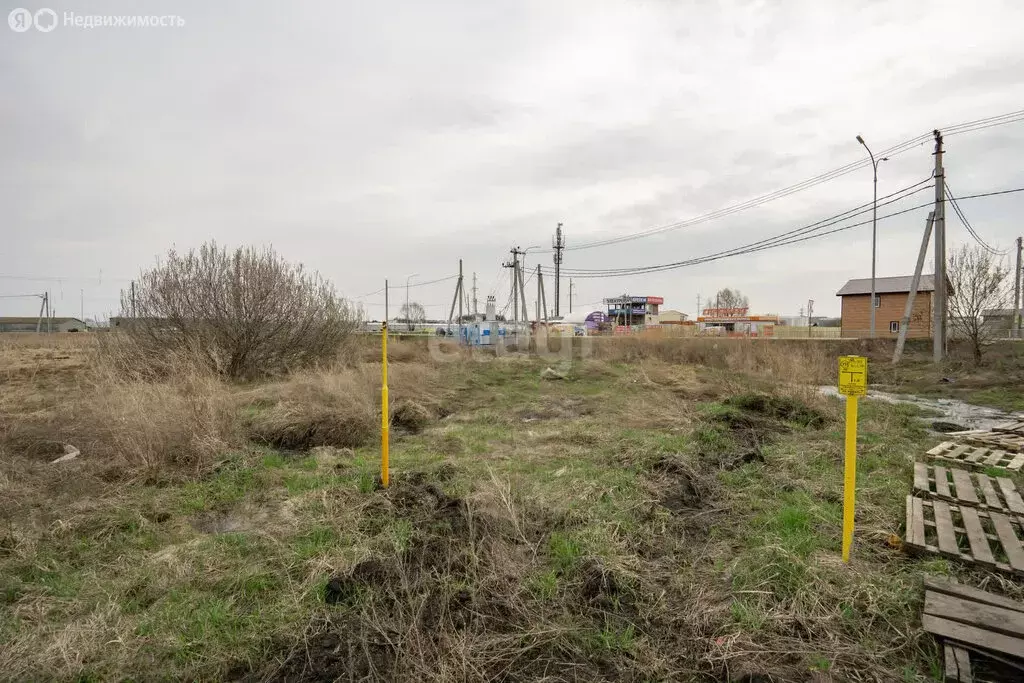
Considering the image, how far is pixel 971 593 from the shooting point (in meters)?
2.95

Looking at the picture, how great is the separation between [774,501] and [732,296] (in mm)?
96847

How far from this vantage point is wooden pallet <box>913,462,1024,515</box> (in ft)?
14.6

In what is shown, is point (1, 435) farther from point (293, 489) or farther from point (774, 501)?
point (774, 501)

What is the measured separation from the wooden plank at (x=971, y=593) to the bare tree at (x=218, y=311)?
1402cm

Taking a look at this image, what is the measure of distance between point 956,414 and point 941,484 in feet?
26.4

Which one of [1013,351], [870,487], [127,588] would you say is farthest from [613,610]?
[1013,351]

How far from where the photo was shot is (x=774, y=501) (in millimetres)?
4883

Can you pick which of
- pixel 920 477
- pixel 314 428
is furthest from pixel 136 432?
pixel 920 477

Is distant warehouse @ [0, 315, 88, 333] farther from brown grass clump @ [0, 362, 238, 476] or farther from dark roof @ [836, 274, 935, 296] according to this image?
dark roof @ [836, 274, 935, 296]

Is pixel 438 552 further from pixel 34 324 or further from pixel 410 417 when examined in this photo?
pixel 34 324

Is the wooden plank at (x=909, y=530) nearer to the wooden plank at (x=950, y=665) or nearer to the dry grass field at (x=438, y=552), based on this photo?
the dry grass field at (x=438, y=552)

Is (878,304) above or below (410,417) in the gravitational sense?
above

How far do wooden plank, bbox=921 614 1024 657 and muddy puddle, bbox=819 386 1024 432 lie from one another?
7798 mm

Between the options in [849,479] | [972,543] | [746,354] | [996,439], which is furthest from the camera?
[746,354]
